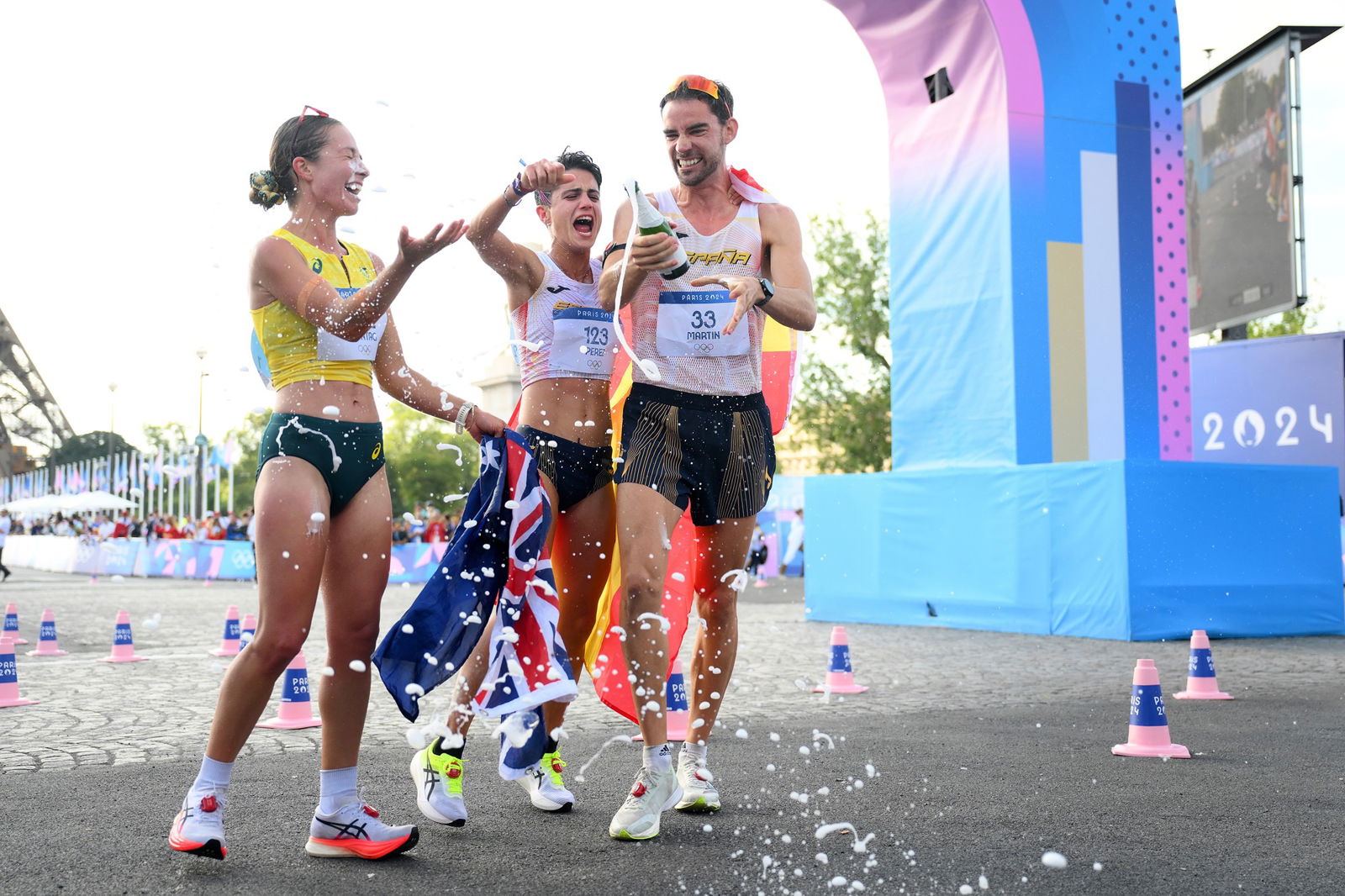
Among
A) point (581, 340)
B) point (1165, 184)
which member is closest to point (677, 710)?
point (581, 340)

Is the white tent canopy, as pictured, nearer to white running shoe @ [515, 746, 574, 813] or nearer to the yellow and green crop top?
white running shoe @ [515, 746, 574, 813]

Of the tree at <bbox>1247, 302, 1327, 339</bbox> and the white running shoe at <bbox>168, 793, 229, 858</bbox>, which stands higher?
the tree at <bbox>1247, 302, 1327, 339</bbox>

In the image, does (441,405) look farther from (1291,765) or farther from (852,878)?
(1291,765)

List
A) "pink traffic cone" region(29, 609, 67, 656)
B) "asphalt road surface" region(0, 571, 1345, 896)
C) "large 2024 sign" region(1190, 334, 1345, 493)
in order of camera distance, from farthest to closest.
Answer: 1. "large 2024 sign" region(1190, 334, 1345, 493)
2. "pink traffic cone" region(29, 609, 67, 656)
3. "asphalt road surface" region(0, 571, 1345, 896)

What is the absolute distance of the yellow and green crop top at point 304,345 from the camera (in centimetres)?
372

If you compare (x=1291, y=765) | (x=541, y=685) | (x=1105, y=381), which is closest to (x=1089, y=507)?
(x=1105, y=381)

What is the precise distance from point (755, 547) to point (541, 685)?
26038 millimetres

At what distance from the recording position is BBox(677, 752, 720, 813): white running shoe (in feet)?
13.9

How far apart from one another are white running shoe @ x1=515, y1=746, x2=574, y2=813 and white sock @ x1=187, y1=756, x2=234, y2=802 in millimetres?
1066

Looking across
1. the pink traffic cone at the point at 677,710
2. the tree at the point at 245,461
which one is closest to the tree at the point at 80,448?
the tree at the point at 245,461

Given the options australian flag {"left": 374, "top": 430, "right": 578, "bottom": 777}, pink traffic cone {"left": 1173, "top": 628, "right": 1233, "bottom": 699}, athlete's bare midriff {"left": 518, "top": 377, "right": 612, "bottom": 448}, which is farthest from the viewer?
pink traffic cone {"left": 1173, "top": 628, "right": 1233, "bottom": 699}

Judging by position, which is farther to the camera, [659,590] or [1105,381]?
[1105,381]

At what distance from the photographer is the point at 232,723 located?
11.7ft

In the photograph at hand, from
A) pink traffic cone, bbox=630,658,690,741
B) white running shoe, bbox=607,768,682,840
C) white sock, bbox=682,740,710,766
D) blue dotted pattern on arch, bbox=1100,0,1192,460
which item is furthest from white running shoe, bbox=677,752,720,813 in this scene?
blue dotted pattern on arch, bbox=1100,0,1192,460
